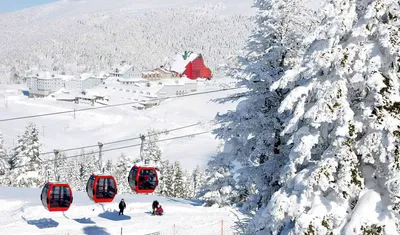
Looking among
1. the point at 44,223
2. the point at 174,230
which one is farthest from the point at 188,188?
the point at 174,230

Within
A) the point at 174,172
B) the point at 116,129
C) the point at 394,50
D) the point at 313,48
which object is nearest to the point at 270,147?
the point at 313,48

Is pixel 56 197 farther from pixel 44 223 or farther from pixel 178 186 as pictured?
pixel 178 186

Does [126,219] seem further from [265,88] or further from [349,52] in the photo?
[349,52]

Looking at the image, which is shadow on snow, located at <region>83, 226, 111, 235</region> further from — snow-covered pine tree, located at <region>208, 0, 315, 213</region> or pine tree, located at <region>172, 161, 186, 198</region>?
pine tree, located at <region>172, 161, 186, 198</region>

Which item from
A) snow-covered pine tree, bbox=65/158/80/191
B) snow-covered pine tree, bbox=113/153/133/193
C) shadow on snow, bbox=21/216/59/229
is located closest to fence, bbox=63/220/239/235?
shadow on snow, bbox=21/216/59/229

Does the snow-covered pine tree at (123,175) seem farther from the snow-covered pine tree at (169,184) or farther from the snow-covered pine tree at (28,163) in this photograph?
the snow-covered pine tree at (28,163)

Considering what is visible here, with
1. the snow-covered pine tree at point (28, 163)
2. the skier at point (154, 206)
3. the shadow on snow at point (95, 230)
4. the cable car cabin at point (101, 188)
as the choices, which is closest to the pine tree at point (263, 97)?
the cable car cabin at point (101, 188)
